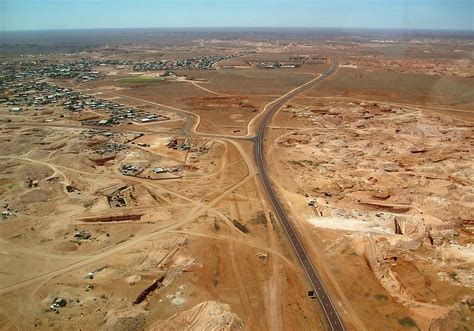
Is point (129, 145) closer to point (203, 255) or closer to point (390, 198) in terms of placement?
point (203, 255)

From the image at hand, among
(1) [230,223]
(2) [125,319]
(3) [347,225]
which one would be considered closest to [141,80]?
(1) [230,223]

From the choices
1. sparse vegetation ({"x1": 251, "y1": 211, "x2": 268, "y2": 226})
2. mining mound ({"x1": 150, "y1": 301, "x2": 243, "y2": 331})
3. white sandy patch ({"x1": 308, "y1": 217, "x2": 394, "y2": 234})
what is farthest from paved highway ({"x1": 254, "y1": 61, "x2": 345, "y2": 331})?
mining mound ({"x1": 150, "y1": 301, "x2": 243, "y2": 331})

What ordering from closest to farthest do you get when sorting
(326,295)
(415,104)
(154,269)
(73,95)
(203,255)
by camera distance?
(326,295)
(154,269)
(203,255)
(415,104)
(73,95)

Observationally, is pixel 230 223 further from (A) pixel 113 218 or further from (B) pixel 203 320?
(B) pixel 203 320

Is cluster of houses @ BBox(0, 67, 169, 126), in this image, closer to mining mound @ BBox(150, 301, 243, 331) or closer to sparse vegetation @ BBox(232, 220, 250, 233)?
sparse vegetation @ BBox(232, 220, 250, 233)

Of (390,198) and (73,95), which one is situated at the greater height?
(73,95)

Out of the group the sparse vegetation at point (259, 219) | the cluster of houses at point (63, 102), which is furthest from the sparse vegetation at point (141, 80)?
the sparse vegetation at point (259, 219)

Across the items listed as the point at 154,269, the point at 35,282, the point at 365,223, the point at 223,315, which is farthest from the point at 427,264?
the point at 35,282

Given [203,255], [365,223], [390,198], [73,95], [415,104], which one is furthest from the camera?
[73,95]
